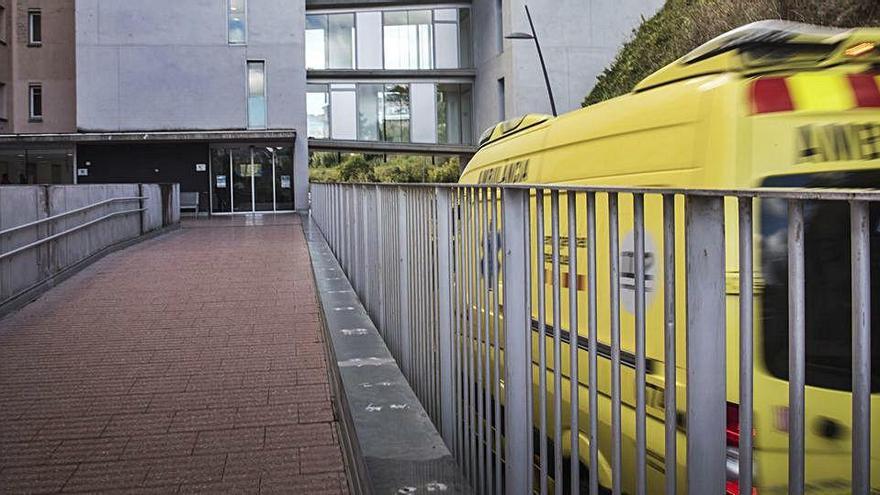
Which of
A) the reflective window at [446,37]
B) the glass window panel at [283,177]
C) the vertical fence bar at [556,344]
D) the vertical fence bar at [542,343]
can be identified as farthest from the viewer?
the reflective window at [446,37]

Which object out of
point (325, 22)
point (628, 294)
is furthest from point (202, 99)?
point (628, 294)

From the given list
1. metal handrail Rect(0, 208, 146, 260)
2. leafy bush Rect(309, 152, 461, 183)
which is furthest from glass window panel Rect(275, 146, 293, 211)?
metal handrail Rect(0, 208, 146, 260)

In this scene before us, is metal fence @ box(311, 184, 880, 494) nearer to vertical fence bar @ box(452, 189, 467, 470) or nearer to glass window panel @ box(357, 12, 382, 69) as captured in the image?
vertical fence bar @ box(452, 189, 467, 470)

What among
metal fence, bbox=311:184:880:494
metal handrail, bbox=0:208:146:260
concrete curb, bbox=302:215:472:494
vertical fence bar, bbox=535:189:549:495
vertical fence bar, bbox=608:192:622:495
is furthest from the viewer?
metal handrail, bbox=0:208:146:260

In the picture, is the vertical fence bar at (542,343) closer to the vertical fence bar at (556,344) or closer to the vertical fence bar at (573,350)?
the vertical fence bar at (556,344)

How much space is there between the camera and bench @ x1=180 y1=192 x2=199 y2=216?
31391 millimetres

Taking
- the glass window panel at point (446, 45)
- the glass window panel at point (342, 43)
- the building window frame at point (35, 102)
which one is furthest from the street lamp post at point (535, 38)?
the building window frame at point (35, 102)

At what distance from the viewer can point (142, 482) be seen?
13.9ft

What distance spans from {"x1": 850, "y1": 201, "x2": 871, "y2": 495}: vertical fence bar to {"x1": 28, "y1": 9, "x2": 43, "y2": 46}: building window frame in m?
41.3

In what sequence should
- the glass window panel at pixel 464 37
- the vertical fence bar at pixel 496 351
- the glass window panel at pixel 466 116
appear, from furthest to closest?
1. the glass window panel at pixel 466 116
2. the glass window panel at pixel 464 37
3. the vertical fence bar at pixel 496 351

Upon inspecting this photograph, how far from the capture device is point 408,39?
38031mm

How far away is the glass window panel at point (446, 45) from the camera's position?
3816 cm

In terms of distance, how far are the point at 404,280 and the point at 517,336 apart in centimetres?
234

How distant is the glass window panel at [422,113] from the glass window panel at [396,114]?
258 mm
